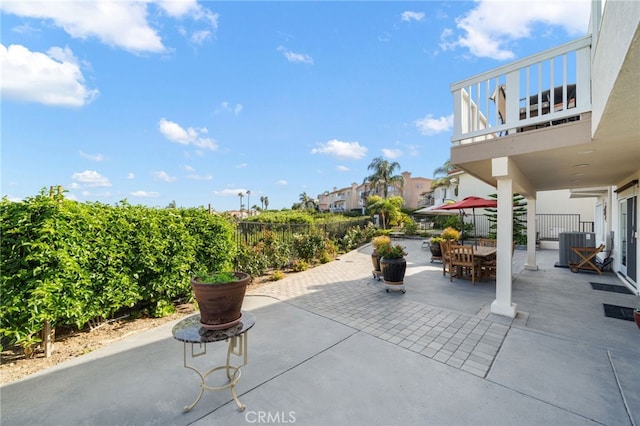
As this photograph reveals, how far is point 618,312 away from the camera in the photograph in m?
4.54

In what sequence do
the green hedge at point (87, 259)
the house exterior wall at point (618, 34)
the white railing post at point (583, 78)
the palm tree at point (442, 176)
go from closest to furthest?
1. the house exterior wall at point (618, 34)
2. the green hedge at point (87, 259)
3. the white railing post at point (583, 78)
4. the palm tree at point (442, 176)

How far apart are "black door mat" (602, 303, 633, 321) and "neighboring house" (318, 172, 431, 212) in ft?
118

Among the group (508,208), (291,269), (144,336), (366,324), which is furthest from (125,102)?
(508,208)

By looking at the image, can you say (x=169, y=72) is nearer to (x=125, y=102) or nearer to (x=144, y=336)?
(x=125, y=102)

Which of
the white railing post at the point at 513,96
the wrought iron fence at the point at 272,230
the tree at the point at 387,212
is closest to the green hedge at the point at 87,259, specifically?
the wrought iron fence at the point at 272,230

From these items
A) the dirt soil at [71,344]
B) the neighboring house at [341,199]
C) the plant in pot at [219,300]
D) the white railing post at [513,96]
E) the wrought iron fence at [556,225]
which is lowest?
the dirt soil at [71,344]

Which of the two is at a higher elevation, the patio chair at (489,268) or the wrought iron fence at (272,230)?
the wrought iron fence at (272,230)

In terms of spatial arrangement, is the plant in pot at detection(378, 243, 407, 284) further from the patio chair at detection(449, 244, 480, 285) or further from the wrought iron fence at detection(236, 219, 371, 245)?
the wrought iron fence at detection(236, 219, 371, 245)

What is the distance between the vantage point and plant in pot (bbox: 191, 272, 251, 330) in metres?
2.10

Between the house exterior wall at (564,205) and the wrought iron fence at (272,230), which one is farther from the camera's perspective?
the house exterior wall at (564,205)

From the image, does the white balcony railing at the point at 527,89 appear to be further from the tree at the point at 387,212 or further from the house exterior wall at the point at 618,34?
the tree at the point at 387,212

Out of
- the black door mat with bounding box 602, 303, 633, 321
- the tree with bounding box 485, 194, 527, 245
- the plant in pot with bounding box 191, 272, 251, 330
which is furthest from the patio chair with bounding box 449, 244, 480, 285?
the tree with bounding box 485, 194, 527, 245

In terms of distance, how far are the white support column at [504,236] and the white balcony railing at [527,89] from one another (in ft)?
2.15

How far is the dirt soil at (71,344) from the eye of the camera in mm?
2959
